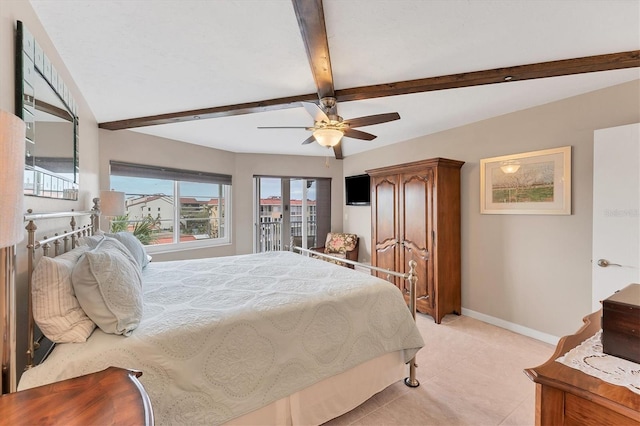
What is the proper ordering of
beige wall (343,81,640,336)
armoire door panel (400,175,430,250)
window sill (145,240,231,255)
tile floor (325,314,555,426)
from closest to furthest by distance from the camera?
1. tile floor (325,314,555,426)
2. beige wall (343,81,640,336)
3. armoire door panel (400,175,430,250)
4. window sill (145,240,231,255)

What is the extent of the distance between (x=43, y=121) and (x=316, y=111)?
1723mm

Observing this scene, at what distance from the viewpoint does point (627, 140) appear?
2240mm

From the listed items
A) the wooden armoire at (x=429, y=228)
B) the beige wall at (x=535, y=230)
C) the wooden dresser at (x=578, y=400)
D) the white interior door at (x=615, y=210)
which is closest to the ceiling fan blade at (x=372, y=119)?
the wooden armoire at (x=429, y=228)

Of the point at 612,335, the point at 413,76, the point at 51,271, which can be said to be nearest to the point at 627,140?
the point at 413,76

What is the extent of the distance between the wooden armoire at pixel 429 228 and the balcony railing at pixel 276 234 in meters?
2.32

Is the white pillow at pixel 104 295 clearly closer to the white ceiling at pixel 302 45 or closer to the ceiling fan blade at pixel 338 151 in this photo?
the white ceiling at pixel 302 45

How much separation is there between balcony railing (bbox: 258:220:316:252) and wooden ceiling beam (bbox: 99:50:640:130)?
10.5 ft

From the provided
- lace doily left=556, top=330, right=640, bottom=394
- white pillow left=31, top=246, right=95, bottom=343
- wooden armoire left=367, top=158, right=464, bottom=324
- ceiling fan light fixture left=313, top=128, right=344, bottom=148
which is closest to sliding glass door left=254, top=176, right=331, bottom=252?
wooden armoire left=367, top=158, right=464, bottom=324

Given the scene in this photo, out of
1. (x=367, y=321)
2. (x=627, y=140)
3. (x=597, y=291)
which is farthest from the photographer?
(x=597, y=291)

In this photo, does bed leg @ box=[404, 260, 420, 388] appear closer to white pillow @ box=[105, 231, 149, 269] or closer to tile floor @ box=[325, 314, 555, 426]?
tile floor @ box=[325, 314, 555, 426]

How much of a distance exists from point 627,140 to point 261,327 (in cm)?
317

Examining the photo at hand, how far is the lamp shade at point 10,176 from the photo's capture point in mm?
578

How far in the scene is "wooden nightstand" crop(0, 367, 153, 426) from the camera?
0.63 metres

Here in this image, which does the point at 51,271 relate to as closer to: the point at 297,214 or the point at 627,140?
the point at 627,140
